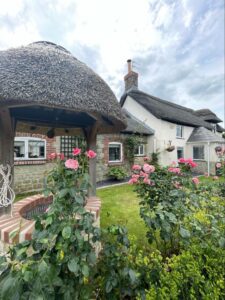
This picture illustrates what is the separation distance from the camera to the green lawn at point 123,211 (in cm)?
459

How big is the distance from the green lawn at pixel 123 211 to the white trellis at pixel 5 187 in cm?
201

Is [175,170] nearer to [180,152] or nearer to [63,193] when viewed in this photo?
[63,193]

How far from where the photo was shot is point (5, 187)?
11.4 ft

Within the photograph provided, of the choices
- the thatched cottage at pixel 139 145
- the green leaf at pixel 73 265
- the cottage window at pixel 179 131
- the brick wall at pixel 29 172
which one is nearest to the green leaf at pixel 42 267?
the green leaf at pixel 73 265

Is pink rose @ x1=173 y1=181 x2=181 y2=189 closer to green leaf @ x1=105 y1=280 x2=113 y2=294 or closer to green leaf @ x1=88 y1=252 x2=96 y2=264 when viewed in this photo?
green leaf @ x1=105 y1=280 x2=113 y2=294

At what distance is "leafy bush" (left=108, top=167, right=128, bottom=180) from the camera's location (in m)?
12.3

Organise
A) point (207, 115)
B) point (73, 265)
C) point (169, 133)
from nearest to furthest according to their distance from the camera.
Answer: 1. point (73, 265)
2. point (169, 133)
3. point (207, 115)

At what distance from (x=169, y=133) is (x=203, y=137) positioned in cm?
396

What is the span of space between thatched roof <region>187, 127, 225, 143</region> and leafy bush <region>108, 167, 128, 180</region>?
31.6ft

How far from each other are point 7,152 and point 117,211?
410 cm

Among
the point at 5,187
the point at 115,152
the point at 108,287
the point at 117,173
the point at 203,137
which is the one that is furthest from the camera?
the point at 203,137

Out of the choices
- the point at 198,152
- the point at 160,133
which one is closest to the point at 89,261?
the point at 160,133

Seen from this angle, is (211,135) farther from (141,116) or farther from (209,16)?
(209,16)

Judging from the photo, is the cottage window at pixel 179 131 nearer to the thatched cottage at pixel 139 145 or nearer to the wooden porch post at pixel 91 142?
the thatched cottage at pixel 139 145
